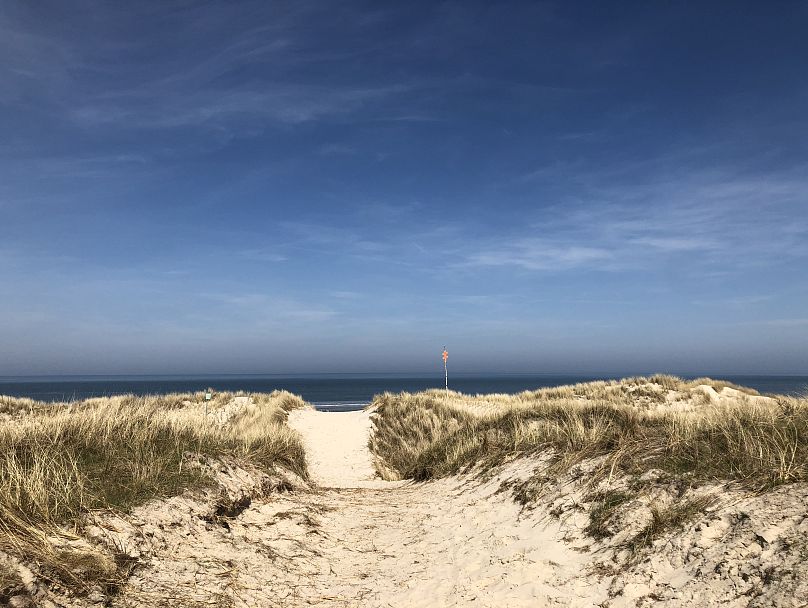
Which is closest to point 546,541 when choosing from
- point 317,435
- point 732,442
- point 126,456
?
point 732,442

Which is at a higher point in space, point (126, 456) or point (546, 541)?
point (126, 456)

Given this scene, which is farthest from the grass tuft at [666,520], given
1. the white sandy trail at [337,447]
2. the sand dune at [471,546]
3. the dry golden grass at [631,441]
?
the white sandy trail at [337,447]

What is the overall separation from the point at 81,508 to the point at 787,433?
8338mm

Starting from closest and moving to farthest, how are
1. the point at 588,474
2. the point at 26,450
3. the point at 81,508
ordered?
the point at 81,508 < the point at 26,450 < the point at 588,474

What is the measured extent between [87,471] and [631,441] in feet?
25.9

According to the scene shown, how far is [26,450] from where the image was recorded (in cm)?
680

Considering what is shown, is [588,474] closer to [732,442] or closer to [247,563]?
[732,442]

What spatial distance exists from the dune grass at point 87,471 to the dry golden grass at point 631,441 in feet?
14.7

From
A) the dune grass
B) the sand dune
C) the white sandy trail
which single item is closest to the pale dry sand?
the sand dune

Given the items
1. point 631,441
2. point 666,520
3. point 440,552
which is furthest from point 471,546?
point 631,441

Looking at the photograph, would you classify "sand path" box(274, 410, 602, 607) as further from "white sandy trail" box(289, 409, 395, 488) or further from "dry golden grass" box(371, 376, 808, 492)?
"white sandy trail" box(289, 409, 395, 488)

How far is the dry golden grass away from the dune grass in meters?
4.47

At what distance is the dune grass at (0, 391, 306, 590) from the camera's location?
455 cm

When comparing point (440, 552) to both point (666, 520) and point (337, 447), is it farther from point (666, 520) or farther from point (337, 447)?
point (337, 447)
